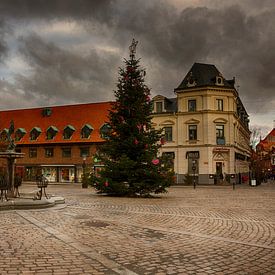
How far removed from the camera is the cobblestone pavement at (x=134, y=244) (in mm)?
6625

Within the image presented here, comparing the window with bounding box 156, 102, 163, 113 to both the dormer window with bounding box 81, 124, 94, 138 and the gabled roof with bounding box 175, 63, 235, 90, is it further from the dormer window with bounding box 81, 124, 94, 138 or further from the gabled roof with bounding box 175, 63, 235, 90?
the dormer window with bounding box 81, 124, 94, 138

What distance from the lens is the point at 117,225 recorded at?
1086 cm

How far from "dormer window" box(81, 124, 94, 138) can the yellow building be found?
10748mm

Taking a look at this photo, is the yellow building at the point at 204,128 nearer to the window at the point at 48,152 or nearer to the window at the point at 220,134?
the window at the point at 220,134

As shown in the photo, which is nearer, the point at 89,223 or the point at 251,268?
the point at 251,268

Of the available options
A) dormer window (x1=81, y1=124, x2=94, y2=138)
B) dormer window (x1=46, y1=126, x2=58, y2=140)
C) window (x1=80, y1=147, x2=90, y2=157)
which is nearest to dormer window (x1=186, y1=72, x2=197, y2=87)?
dormer window (x1=81, y1=124, x2=94, y2=138)

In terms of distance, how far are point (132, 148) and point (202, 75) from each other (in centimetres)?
2688

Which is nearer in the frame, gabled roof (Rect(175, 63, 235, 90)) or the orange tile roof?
gabled roof (Rect(175, 63, 235, 90))

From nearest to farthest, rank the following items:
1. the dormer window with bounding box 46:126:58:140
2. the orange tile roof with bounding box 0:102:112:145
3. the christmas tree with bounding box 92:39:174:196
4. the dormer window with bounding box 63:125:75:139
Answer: the christmas tree with bounding box 92:39:174:196 < the orange tile roof with bounding box 0:102:112:145 < the dormer window with bounding box 63:125:75:139 < the dormer window with bounding box 46:126:58:140

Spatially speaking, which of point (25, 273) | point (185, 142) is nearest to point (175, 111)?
point (185, 142)

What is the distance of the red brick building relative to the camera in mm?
50438

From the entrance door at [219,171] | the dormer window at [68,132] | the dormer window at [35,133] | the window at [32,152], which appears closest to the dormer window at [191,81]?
the entrance door at [219,171]

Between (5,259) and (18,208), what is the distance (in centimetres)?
758

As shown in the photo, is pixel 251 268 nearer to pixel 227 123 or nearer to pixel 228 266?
pixel 228 266
